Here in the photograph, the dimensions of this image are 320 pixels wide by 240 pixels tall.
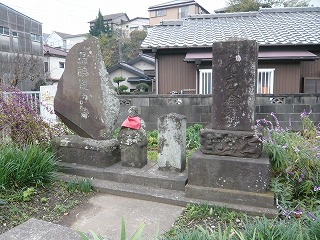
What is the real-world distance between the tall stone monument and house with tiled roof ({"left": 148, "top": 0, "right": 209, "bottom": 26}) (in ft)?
127

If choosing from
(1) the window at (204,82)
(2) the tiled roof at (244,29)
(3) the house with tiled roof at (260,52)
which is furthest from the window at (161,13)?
(1) the window at (204,82)

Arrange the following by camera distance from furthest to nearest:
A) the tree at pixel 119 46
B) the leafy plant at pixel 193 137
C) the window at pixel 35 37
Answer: the tree at pixel 119 46
the window at pixel 35 37
the leafy plant at pixel 193 137

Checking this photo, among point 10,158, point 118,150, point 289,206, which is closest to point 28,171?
point 10,158

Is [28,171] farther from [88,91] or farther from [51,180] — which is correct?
[88,91]

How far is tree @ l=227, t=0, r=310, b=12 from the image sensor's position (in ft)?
79.6

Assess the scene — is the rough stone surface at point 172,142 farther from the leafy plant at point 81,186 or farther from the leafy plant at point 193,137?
the leafy plant at point 193,137

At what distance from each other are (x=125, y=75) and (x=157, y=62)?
16861mm

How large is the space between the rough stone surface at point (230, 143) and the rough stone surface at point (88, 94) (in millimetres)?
1874

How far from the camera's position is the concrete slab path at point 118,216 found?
3301 mm

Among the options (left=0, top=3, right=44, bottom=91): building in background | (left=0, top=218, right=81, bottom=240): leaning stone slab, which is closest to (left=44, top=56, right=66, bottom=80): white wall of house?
(left=0, top=3, right=44, bottom=91): building in background

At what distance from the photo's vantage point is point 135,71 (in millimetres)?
26875

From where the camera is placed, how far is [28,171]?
4.18 metres

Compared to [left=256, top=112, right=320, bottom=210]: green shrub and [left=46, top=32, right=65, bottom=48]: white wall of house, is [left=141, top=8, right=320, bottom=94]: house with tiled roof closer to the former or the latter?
[left=256, top=112, right=320, bottom=210]: green shrub

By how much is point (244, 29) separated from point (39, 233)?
12560 mm
